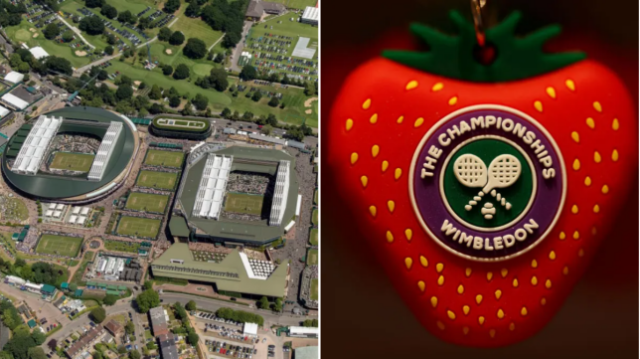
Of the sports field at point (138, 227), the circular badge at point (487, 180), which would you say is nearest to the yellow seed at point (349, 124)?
the circular badge at point (487, 180)

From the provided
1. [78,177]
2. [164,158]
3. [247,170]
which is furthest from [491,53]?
[78,177]

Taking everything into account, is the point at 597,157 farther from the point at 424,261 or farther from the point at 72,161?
the point at 72,161

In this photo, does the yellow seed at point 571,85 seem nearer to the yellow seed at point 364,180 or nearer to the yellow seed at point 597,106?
the yellow seed at point 597,106

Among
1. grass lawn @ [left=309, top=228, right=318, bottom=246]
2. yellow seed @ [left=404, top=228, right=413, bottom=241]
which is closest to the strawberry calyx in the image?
yellow seed @ [left=404, top=228, right=413, bottom=241]

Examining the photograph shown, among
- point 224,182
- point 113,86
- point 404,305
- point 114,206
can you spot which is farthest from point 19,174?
point 404,305

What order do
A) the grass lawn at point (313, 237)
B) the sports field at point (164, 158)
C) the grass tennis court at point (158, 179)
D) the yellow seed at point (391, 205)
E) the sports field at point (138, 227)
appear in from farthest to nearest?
the sports field at point (164, 158) → the grass tennis court at point (158, 179) → the sports field at point (138, 227) → the grass lawn at point (313, 237) → the yellow seed at point (391, 205)

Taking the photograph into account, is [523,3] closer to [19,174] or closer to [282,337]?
[282,337]
